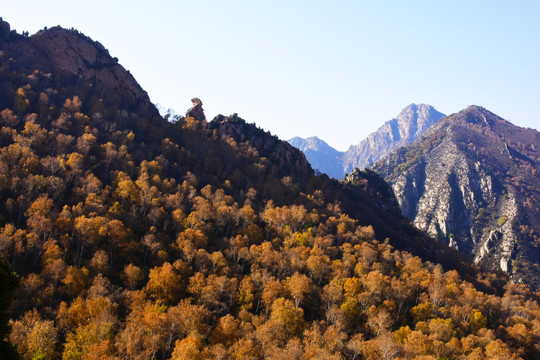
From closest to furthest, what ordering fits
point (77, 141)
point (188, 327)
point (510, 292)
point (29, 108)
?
point (188, 327) < point (77, 141) < point (29, 108) < point (510, 292)

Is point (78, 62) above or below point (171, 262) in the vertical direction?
above

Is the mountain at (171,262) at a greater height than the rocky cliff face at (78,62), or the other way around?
the rocky cliff face at (78,62)

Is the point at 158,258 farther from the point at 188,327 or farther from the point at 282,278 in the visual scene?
the point at 282,278

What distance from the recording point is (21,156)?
97.9 m

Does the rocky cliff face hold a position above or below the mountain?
above

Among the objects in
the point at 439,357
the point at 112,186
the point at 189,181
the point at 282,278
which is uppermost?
the point at 189,181

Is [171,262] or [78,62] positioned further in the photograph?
[78,62]

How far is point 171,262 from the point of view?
85375mm

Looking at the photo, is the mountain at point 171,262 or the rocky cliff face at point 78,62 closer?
the mountain at point 171,262

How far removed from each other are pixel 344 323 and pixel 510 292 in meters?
A: 126

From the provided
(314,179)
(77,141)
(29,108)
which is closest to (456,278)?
(314,179)

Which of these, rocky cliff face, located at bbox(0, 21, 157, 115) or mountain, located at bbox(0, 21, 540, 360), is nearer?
mountain, located at bbox(0, 21, 540, 360)

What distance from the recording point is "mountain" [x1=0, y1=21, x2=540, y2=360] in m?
56.8

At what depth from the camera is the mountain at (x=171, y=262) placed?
56812 millimetres
